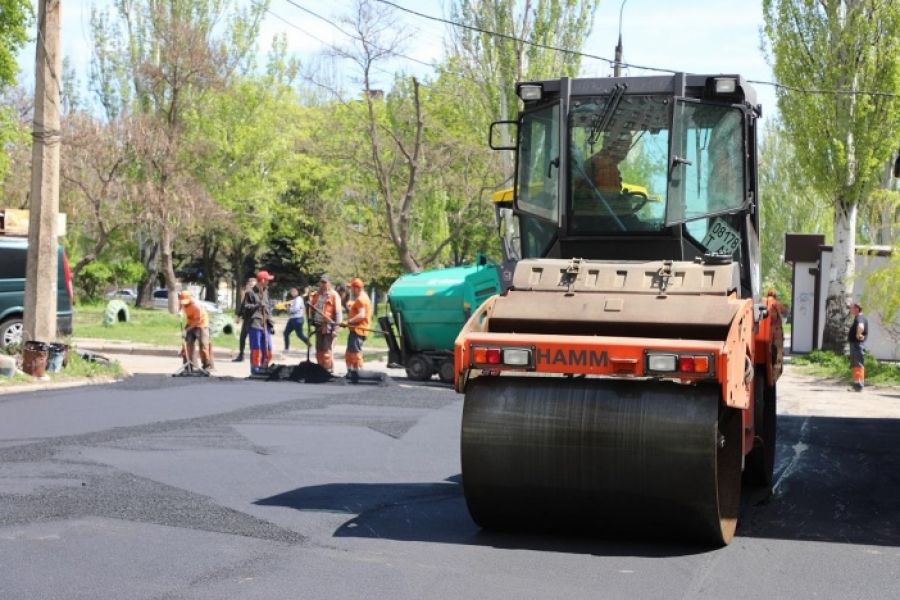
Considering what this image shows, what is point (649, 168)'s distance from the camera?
28.9 ft

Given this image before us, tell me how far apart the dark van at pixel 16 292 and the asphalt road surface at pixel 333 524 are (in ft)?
21.8

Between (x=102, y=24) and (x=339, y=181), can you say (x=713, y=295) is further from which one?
(x=339, y=181)

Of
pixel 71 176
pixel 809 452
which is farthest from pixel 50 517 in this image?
pixel 71 176

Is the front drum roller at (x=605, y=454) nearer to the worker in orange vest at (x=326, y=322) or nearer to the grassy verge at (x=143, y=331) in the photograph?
the worker in orange vest at (x=326, y=322)

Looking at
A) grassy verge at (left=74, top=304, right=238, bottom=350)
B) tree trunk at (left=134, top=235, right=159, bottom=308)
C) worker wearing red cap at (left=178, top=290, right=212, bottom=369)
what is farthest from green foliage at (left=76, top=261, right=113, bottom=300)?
worker wearing red cap at (left=178, top=290, right=212, bottom=369)

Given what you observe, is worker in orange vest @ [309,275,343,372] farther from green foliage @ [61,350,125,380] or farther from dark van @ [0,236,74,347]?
dark van @ [0,236,74,347]

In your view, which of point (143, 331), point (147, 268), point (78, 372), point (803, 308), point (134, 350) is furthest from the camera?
Result: point (147, 268)

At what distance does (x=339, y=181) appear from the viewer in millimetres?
58156

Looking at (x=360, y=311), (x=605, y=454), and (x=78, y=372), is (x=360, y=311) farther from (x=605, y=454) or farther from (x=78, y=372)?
(x=605, y=454)

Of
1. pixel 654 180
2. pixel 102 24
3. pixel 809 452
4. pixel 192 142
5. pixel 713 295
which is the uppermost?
pixel 102 24

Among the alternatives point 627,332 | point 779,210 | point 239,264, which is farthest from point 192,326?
point 779,210

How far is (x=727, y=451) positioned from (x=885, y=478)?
12.8ft

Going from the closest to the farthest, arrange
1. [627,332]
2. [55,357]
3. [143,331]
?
[627,332], [55,357], [143,331]

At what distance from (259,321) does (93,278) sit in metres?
39.2
